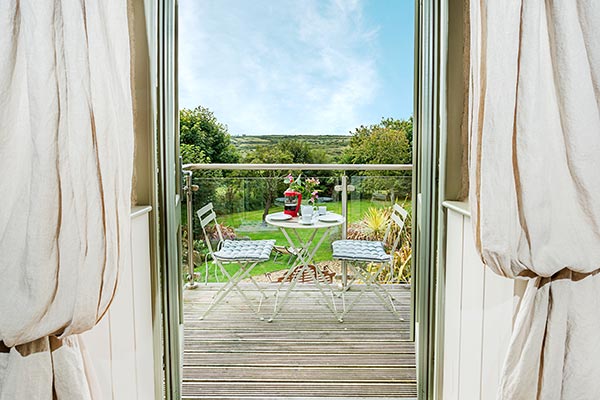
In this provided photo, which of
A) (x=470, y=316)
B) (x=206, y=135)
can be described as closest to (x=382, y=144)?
(x=206, y=135)

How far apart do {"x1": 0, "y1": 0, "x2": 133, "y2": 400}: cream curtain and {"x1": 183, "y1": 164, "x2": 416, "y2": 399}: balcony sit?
5.57ft

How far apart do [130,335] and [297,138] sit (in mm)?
4823

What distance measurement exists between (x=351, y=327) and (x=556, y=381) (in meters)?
2.48

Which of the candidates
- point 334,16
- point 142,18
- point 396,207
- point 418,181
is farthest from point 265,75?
point 142,18

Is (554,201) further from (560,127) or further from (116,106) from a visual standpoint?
(116,106)

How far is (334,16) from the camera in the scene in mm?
6184

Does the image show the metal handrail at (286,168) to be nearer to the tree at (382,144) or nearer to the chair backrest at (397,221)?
the chair backrest at (397,221)

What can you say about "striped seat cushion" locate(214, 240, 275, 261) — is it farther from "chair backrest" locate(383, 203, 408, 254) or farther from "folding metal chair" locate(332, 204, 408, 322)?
"chair backrest" locate(383, 203, 408, 254)

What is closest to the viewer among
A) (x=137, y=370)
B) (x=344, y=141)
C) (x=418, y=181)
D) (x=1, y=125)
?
(x=1, y=125)

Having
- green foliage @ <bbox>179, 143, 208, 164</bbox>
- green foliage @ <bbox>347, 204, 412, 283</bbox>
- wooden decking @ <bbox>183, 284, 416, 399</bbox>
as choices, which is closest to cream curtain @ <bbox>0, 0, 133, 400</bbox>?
wooden decking @ <bbox>183, 284, 416, 399</bbox>

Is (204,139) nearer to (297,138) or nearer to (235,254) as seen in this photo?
(297,138)

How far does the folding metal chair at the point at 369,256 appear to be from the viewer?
346 cm

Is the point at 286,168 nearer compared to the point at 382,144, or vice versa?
the point at 286,168

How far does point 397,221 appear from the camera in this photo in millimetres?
3922
